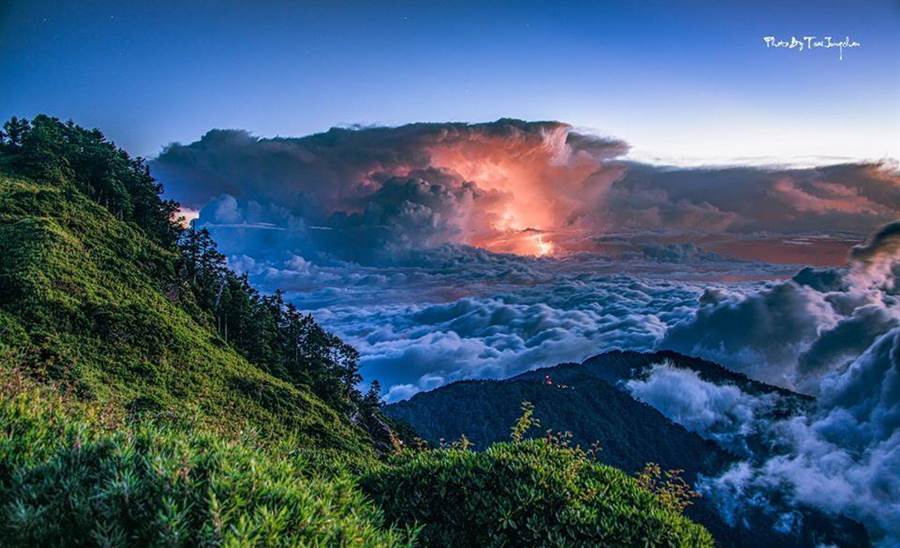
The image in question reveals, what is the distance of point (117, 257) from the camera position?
33812mm

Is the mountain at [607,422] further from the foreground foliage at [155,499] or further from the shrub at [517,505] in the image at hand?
the foreground foliage at [155,499]

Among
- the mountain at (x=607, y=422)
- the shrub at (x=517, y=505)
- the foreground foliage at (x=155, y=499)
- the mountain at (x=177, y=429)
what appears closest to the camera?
the foreground foliage at (x=155, y=499)

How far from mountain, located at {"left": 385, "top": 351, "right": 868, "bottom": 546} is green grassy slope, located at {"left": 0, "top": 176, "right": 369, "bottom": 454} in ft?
328

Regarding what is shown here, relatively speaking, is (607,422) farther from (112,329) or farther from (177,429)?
(177,429)

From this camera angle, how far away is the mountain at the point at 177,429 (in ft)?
12.7

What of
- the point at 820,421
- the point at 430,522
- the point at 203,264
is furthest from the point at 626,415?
the point at 430,522

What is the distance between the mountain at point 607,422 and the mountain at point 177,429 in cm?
9616

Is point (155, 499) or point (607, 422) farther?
point (607, 422)

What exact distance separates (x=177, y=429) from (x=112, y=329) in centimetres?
2174

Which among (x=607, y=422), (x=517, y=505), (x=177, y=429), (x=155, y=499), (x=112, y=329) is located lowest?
(x=607, y=422)

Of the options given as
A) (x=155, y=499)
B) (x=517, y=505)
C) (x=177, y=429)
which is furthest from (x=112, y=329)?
(x=517, y=505)

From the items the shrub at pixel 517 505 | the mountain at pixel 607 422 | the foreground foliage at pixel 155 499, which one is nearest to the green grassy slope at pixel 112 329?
the shrub at pixel 517 505

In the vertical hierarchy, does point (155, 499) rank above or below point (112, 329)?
above

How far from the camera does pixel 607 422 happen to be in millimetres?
169375
